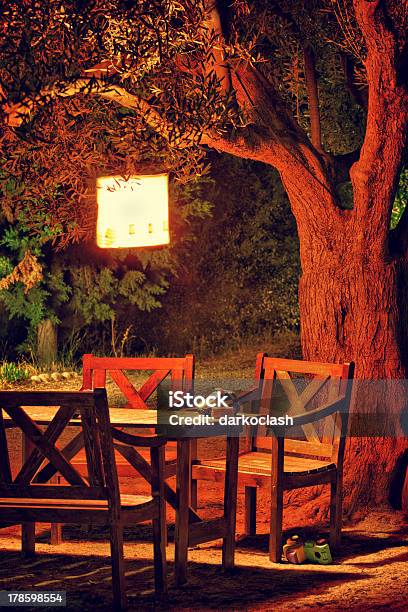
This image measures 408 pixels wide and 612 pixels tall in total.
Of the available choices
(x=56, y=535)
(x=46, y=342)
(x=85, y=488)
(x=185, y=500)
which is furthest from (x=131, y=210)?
(x=46, y=342)

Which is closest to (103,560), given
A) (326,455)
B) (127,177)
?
(326,455)

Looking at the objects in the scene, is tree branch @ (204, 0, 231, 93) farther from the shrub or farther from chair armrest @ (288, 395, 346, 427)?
the shrub

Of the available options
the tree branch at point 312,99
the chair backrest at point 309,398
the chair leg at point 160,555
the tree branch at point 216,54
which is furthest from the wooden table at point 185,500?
the tree branch at point 312,99

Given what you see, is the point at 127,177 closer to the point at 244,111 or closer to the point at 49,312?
the point at 244,111

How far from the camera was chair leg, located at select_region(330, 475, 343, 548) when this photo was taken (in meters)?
7.61

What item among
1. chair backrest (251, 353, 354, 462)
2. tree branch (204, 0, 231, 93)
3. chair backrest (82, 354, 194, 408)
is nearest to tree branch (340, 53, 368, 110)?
tree branch (204, 0, 231, 93)

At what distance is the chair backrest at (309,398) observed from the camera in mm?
7742

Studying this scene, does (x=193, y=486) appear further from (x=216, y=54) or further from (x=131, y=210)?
(x=216, y=54)

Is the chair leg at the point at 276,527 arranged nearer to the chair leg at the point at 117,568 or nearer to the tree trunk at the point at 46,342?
the chair leg at the point at 117,568

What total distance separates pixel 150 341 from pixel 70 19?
1357cm

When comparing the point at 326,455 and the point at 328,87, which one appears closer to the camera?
the point at 326,455

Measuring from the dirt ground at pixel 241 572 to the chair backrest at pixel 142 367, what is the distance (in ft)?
2.97

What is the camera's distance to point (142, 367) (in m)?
8.62

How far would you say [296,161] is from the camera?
856cm
